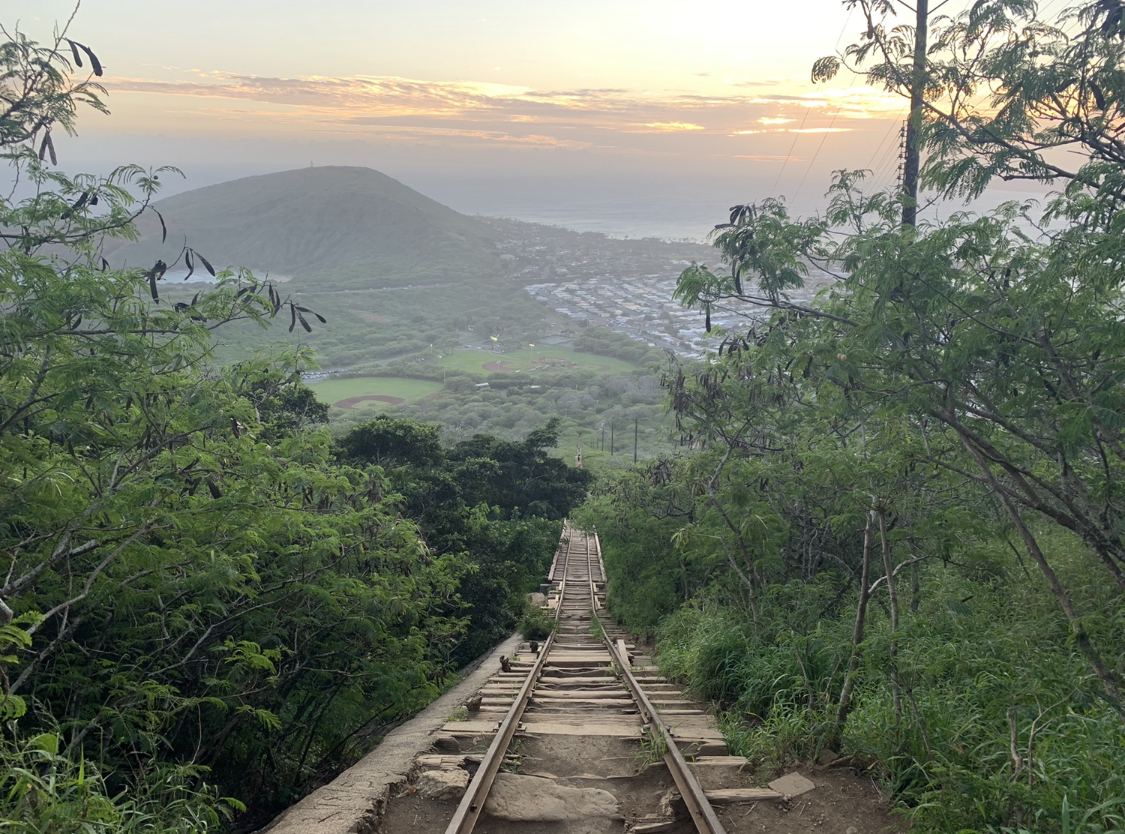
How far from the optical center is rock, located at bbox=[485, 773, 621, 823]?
4.69 m

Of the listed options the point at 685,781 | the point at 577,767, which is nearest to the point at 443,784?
the point at 577,767

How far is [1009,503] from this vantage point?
167 inches

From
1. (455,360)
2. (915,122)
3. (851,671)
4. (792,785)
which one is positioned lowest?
(455,360)

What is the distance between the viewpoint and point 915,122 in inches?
259

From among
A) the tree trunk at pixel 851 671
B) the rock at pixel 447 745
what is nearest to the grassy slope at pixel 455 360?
the rock at pixel 447 745

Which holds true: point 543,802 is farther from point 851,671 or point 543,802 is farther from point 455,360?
point 455,360

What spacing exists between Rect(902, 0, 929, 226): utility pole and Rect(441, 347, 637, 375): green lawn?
396ft

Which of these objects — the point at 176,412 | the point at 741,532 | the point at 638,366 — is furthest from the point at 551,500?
→ the point at 638,366

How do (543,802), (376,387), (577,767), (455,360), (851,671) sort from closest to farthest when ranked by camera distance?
(543,802), (851,671), (577,767), (376,387), (455,360)

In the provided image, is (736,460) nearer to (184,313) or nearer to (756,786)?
(756,786)

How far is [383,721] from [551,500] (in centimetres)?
2618

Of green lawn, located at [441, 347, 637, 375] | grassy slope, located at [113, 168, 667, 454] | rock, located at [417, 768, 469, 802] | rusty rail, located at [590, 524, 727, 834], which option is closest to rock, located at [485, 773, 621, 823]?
rock, located at [417, 768, 469, 802]

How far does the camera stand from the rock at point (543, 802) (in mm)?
4688

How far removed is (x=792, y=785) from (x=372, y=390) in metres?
114
